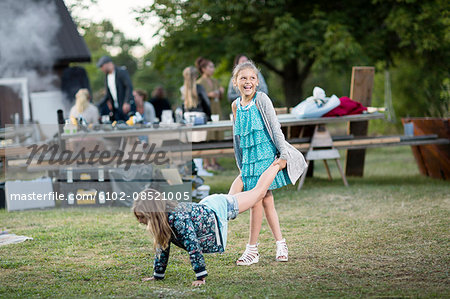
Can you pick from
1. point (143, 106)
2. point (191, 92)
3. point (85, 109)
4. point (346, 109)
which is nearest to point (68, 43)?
point (143, 106)

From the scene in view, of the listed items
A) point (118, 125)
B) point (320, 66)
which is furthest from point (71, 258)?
point (320, 66)

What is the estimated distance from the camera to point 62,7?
14.7 metres

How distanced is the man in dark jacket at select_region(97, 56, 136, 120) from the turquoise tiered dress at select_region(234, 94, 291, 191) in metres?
5.65

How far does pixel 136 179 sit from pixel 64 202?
113 centimetres

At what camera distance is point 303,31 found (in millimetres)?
14648

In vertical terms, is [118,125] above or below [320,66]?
below

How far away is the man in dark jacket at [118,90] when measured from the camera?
10.2 m

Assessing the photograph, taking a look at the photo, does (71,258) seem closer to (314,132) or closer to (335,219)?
(335,219)

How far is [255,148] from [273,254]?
1007 mm

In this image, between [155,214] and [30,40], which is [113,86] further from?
[155,214]

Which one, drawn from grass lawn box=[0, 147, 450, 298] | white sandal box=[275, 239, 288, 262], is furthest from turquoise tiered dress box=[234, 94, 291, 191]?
grass lawn box=[0, 147, 450, 298]

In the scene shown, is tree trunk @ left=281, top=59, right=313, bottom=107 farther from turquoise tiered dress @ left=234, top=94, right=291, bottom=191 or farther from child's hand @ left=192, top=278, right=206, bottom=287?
child's hand @ left=192, top=278, right=206, bottom=287

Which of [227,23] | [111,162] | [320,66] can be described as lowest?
[111,162]

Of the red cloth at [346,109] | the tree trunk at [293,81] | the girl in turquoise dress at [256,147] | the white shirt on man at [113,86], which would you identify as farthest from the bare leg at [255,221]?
the tree trunk at [293,81]
